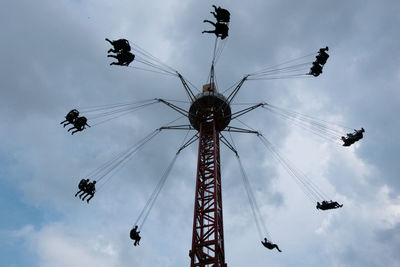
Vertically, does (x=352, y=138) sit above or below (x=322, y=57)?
below

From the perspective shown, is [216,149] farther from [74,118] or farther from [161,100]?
[74,118]

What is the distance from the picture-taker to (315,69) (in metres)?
29.3

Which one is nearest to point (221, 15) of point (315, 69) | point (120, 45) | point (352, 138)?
point (120, 45)

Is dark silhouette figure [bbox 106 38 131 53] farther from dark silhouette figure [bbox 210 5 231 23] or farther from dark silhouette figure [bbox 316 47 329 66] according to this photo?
dark silhouette figure [bbox 316 47 329 66]

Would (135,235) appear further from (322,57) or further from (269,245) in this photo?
(322,57)

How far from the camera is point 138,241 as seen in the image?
25938 mm

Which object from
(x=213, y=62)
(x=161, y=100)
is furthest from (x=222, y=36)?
(x=161, y=100)

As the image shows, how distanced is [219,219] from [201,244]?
256 centimetres

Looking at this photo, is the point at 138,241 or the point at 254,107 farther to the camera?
the point at 254,107

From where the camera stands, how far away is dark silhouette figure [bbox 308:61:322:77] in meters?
29.2

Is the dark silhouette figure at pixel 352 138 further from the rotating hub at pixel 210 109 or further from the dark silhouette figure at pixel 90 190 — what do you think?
the dark silhouette figure at pixel 90 190

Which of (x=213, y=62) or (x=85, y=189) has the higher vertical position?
(x=213, y=62)

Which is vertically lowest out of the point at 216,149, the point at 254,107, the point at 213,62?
the point at 216,149

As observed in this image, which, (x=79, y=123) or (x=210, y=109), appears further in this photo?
(x=210, y=109)
